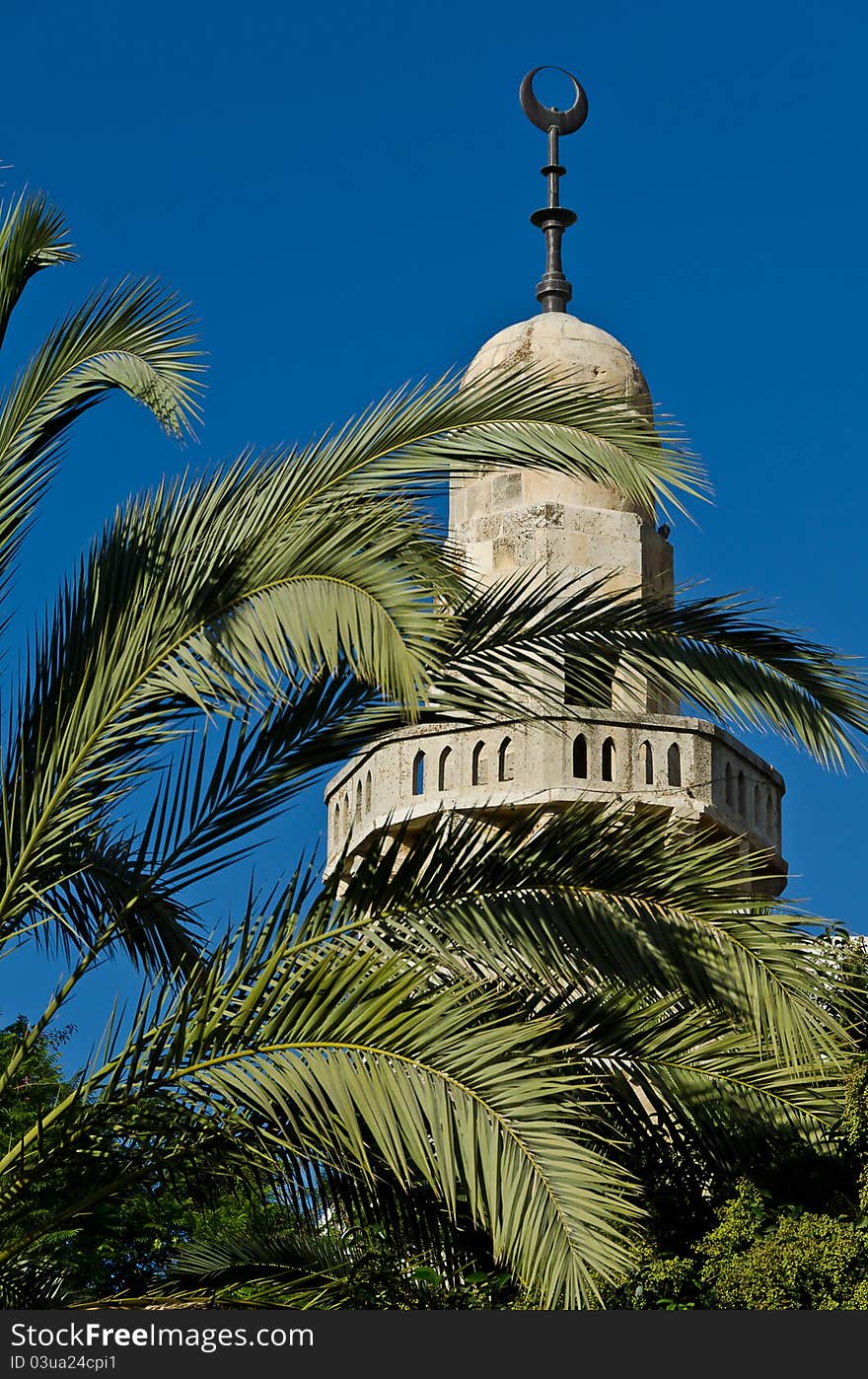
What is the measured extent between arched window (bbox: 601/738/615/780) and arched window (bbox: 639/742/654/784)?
0.16 m

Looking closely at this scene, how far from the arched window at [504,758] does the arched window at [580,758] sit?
37cm

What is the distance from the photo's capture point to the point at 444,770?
513 inches

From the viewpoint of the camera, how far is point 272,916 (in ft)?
25.0

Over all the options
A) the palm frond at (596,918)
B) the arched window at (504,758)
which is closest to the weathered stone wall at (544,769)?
the arched window at (504,758)

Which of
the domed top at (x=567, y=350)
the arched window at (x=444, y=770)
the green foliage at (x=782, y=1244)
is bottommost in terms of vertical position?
the green foliage at (x=782, y=1244)

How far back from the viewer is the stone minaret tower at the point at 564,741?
1284cm

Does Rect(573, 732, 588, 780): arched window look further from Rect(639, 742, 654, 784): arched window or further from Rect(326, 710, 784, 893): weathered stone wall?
Rect(639, 742, 654, 784): arched window

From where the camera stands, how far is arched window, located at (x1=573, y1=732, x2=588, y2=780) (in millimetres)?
12922

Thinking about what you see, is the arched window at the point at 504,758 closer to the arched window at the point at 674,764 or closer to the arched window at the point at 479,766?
the arched window at the point at 479,766

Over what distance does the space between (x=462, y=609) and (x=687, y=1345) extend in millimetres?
2804

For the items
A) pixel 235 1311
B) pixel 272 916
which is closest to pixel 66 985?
pixel 272 916

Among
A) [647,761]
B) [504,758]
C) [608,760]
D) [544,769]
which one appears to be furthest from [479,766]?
[647,761]

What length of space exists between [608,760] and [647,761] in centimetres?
23

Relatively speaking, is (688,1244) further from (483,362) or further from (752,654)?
(483,362)
